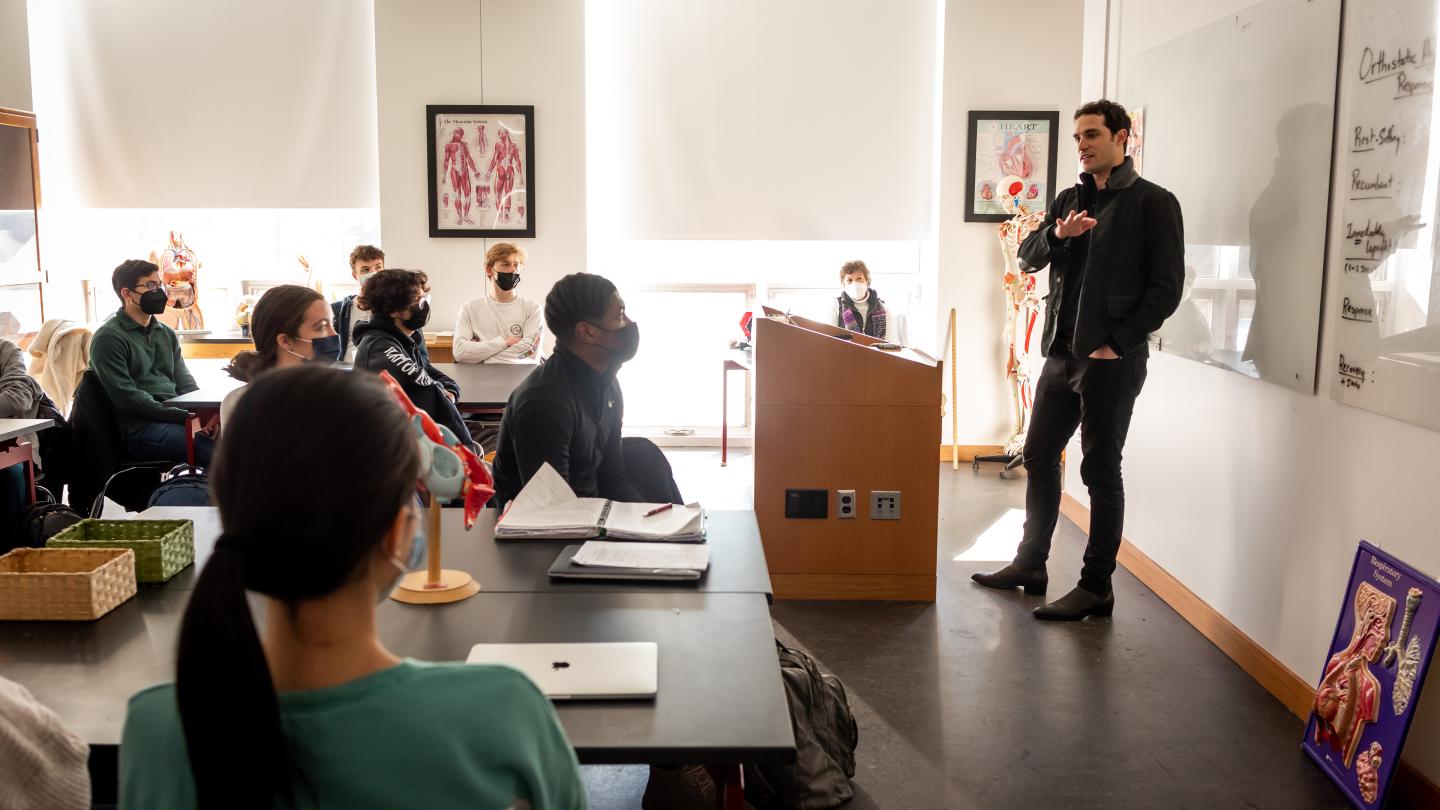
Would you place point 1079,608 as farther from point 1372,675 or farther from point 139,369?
point 139,369

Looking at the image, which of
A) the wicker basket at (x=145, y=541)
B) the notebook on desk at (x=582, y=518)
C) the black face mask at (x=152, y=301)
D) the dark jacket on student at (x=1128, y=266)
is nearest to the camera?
the wicker basket at (x=145, y=541)

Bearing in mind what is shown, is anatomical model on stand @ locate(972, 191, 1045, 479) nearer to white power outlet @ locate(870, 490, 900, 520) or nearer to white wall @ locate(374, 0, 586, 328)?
white wall @ locate(374, 0, 586, 328)

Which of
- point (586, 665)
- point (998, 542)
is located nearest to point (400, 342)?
point (998, 542)

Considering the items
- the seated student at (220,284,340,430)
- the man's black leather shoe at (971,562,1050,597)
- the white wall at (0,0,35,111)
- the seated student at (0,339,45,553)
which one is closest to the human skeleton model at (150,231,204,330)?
the white wall at (0,0,35,111)

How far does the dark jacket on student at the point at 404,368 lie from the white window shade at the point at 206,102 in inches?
127

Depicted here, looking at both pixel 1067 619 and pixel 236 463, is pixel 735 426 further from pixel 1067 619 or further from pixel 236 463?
pixel 236 463

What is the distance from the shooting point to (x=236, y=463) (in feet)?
3.36

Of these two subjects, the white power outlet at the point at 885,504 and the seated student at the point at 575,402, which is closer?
the seated student at the point at 575,402

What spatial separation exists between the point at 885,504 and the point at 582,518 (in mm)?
1947

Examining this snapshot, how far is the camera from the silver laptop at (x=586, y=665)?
174cm

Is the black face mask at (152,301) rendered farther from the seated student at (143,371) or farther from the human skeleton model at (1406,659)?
the human skeleton model at (1406,659)

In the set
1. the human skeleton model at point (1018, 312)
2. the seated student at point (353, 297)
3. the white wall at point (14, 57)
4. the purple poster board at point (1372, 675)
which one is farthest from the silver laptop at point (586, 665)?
the white wall at point (14, 57)

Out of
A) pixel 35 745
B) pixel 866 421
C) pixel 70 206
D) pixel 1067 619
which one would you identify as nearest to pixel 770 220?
pixel 866 421

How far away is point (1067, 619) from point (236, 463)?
142 inches
